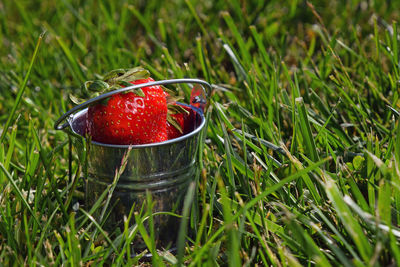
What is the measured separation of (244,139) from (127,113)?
11.7 inches

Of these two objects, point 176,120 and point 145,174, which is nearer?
point 145,174

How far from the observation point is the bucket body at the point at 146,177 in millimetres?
1162

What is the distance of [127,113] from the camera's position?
1.20m

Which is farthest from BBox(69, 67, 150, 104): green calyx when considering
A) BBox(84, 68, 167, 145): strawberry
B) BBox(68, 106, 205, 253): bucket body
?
BBox(68, 106, 205, 253): bucket body

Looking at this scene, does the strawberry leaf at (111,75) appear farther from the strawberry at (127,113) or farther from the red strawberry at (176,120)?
the red strawberry at (176,120)

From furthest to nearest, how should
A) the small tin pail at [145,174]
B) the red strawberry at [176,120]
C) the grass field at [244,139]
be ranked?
1. the red strawberry at [176,120]
2. the small tin pail at [145,174]
3. the grass field at [244,139]

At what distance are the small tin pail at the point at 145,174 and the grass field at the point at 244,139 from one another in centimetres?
5

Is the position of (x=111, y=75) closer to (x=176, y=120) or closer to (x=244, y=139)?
(x=176, y=120)

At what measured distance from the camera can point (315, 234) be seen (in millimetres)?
1183

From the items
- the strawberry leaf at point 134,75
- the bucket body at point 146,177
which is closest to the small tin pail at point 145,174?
the bucket body at point 146,177

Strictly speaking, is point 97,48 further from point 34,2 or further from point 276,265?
point 276,265

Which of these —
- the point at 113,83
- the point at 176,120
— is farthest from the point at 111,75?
the point at 176,120

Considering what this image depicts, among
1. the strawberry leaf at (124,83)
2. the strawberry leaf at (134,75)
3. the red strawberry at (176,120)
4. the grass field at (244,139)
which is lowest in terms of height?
the grass field at (244,139)

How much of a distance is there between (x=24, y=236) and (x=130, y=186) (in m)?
0.26
